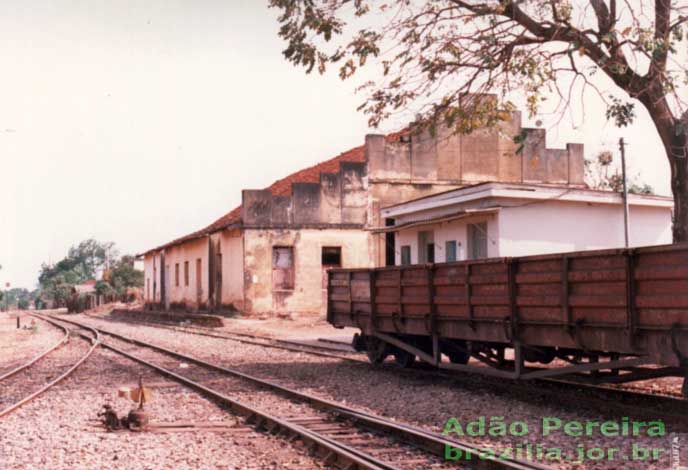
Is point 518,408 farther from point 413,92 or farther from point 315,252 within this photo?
point 315,252

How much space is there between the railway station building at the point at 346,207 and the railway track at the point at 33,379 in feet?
45.2

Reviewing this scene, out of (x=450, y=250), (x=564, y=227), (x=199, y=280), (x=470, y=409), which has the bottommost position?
(x=470, y=409)

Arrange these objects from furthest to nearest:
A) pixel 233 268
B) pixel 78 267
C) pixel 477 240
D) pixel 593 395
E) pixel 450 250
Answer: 1. pixel 78 267
2. pixel 233 268
3. pixel 450 250
4. pixel 477 240
5. pixel 593 395

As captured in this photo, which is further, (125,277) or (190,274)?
(125,277)

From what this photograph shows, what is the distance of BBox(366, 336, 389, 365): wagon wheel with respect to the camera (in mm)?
14634

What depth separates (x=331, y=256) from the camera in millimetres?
35000

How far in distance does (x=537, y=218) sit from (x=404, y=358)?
11311mm

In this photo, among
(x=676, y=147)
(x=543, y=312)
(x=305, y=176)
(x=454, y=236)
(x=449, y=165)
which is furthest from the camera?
(x=305, y=176)

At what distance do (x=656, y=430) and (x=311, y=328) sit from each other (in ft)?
73.2

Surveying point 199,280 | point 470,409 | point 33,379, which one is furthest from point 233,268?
point 470,409

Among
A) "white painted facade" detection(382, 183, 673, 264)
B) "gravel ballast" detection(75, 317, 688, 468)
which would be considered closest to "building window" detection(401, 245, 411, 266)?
"white painted facade" detection(382, 183, 673, 264)

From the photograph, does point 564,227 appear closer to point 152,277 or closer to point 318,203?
point 318,203

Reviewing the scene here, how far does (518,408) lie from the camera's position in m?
9.62

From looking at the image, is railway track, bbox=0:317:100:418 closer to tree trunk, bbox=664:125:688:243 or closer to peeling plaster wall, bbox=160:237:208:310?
tree trunk, bbox=664:125:688:243
